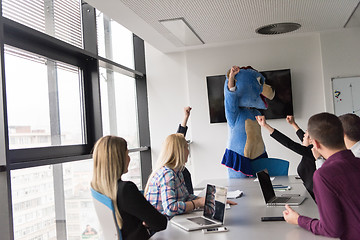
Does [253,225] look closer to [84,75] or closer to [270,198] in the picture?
[270,198]

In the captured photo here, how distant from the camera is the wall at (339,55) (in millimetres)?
A: 5402

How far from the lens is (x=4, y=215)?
2.62 m

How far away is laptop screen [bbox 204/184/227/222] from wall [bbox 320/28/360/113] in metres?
3.81

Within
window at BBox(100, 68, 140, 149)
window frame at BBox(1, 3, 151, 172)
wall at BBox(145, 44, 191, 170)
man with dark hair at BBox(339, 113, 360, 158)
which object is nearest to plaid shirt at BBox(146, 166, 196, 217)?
window frame at BBox(1, 3, 151, 172)

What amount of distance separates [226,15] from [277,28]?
1.05 m

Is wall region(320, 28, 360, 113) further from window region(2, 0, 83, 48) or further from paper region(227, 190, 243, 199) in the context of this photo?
window region(2, 0, 83, 48)

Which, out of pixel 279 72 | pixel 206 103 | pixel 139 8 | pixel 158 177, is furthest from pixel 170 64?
pixel 158 177

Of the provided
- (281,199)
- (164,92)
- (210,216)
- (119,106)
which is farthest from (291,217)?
(164,92)

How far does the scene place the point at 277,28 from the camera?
501 centimetres

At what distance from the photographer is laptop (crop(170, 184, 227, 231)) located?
2078 millimetres

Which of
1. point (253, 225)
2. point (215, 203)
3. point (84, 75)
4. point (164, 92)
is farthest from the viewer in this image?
point (164, 92)

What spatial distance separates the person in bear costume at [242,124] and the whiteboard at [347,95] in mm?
1753

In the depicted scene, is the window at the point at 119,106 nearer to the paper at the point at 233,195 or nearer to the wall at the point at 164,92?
the wall at the point at 164,92

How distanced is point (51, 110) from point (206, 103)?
2.76 metres
